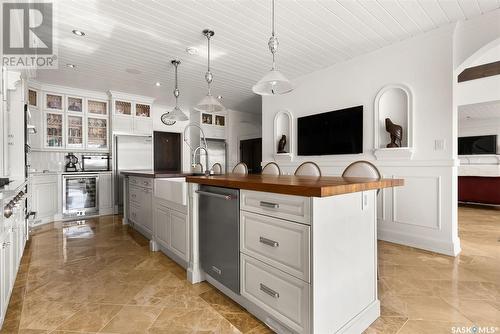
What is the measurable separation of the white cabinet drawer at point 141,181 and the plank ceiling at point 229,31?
1.72 meters

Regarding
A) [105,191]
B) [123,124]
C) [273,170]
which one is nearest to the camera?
[273,170]

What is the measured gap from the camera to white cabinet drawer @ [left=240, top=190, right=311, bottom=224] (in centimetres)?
128

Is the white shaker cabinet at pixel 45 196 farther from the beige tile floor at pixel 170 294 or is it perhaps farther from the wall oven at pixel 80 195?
the beige tile floor at pixel 170 294

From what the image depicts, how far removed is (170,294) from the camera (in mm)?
2002

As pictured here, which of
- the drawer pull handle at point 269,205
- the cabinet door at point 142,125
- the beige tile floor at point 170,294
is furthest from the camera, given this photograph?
the cabinet door at point 142,125

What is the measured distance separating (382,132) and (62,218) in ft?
18.8

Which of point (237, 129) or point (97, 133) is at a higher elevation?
point (237, 129)

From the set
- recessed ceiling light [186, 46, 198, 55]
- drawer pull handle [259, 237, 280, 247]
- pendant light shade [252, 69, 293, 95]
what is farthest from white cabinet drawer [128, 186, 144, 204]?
drawer pull handle [259, 237, 280, 247]

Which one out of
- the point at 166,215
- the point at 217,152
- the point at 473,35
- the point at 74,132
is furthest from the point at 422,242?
the point at 74,132

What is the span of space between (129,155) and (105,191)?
90cm

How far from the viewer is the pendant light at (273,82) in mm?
2070

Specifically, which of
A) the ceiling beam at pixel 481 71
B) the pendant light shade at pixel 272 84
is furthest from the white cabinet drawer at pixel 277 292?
the ceiling beam at pixel 481 71

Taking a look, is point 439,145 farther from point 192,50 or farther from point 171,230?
point 192,50

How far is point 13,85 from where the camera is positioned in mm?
2668
